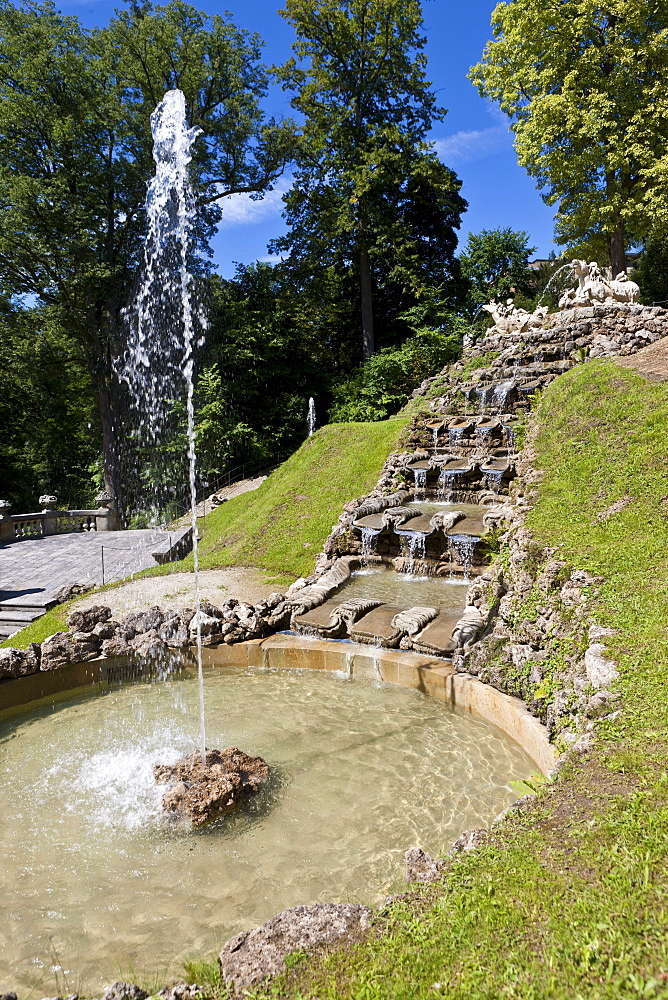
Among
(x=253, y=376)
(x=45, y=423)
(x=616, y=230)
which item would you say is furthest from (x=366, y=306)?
(x=45, y=423)

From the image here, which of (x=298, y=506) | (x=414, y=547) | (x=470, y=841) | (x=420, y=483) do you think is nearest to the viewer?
(x=470, y=841)

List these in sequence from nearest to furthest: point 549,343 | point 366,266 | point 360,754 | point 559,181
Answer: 1. point 360,754
2. point 549,343
3. point 559,181
4. point 366,266

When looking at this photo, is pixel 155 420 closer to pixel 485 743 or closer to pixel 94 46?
pixel 94 46

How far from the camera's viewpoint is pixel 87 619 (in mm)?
9172

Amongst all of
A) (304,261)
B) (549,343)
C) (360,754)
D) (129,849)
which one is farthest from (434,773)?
(304,261)

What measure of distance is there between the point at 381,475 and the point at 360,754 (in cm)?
996

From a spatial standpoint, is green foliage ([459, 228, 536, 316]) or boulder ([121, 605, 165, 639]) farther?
green foliage ([459, 228, 536, 316])

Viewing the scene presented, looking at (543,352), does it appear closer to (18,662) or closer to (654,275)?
(654,275)

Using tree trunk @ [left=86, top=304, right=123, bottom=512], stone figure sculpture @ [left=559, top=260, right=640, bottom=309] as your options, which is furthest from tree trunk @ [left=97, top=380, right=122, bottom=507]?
stone figure sculpture @ [left=559, top=260, right=640, bottom=309]

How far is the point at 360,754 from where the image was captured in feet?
19.5

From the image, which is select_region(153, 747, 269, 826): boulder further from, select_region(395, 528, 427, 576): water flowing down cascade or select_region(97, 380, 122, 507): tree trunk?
select_region(97, 380, 122, 507): tree trunk

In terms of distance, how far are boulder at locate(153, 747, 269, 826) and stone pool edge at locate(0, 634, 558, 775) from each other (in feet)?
8.19

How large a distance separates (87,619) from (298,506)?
740cm

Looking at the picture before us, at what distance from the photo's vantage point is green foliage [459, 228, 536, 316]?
32.8 meters
